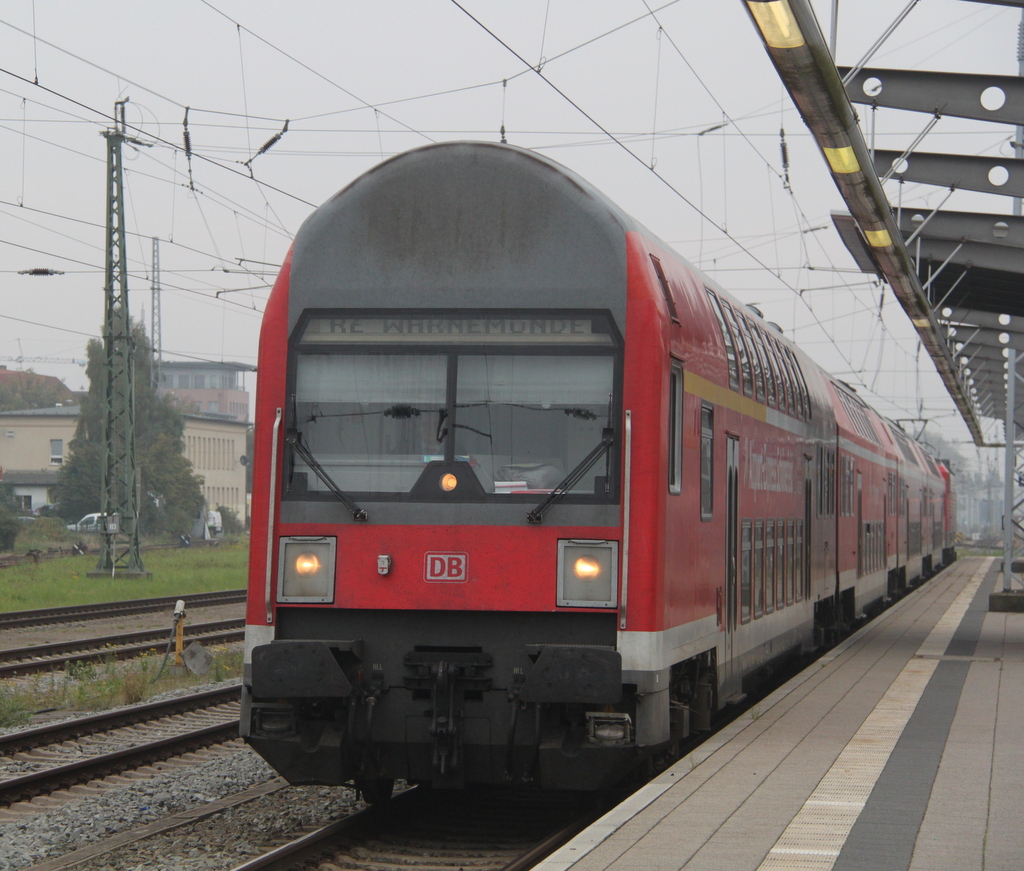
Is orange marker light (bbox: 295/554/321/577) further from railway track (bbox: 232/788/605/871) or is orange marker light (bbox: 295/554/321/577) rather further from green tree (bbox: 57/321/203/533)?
green tree (bbox: 57/321/203/533)

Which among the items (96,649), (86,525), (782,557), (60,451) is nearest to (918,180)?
(782,557)

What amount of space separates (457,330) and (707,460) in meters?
2.25

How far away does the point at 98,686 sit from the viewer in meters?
14.6

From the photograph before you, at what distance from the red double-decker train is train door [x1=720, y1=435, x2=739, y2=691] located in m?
1.52

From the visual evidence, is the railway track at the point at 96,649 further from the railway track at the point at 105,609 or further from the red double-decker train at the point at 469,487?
the red double-decker train at the point at 469,487

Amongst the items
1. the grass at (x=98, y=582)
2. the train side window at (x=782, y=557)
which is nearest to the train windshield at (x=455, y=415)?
the train side window at (x=782, y=557)

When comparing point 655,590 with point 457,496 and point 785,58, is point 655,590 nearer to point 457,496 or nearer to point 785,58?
point 457,496

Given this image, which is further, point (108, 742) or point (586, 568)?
point (108, 742)

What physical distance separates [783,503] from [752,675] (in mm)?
1962

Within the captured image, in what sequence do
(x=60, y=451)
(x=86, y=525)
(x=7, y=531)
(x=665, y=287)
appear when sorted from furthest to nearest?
(x=60, y=451) → (x=86, y=525) → (x=7, y=531) → (x=665, y=287)

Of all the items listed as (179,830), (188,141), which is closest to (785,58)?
(179,830)

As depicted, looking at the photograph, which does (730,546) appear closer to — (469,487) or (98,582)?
(469,487)

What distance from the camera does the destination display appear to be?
7.95 metres

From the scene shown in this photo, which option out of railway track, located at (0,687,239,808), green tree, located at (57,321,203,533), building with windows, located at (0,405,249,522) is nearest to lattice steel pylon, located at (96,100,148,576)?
railway track, located at (0,687,239,808)
